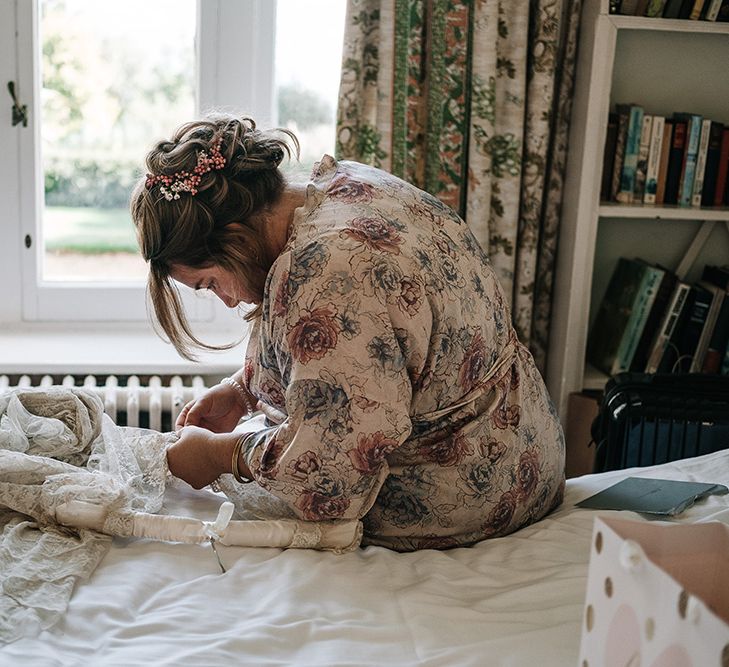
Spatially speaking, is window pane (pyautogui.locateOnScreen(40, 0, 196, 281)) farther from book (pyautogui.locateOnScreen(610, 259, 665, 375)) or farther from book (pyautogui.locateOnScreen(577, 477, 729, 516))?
book (pyautogui.locateOnScreen(577, 477, 729, 516))

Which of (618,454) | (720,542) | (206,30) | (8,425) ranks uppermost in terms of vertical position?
(206,30)

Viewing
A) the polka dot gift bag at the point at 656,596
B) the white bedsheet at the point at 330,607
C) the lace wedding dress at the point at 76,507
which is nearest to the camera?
the polka dot gift bag at the point at 656,596

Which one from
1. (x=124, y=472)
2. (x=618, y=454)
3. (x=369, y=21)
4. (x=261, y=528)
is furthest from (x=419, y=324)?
(x=369, y=21)

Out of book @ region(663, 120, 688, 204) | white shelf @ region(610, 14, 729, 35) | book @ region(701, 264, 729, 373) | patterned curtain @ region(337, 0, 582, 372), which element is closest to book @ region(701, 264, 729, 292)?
book @ region(701, 264, 729, 373)

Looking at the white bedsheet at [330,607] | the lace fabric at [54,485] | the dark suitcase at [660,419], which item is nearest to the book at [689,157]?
the dark suitcase at [660,419]

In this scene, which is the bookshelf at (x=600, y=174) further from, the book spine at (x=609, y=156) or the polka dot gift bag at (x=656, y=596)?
the polka dot gift bag at (x=656, y=596)

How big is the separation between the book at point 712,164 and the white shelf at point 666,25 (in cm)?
22

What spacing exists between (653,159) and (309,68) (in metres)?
0.87

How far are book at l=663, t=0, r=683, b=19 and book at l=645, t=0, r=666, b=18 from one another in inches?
0.8

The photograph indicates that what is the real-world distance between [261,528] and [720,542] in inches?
28.9

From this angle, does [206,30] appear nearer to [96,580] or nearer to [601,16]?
[601,16]

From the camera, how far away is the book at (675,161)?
2.34 metres

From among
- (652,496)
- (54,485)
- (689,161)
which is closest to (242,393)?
(54,485)

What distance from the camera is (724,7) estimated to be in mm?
2326
